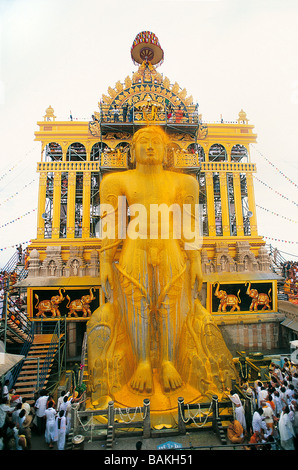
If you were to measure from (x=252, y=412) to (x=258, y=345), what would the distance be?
791cm

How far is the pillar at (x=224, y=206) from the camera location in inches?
632

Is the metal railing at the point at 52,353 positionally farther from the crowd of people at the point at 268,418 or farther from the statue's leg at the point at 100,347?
the crowd of people at the point at 268,418

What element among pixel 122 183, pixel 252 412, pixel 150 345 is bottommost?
pixel 252 412

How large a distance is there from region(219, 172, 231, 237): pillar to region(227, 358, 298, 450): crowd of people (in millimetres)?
9533

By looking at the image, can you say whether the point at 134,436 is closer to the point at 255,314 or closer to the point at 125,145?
the point at 255,314

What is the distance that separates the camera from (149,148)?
7.90 m

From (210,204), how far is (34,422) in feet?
43.1

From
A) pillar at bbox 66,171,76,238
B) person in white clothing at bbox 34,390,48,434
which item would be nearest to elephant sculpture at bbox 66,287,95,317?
pillar at bbox 66,171,76,238

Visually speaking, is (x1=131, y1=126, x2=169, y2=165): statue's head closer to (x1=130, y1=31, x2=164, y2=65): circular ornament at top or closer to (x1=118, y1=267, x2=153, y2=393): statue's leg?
(x1=118, y1=267, x2=153, y2=393): statue's leg

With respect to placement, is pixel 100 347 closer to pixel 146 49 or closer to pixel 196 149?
pixel 196 149

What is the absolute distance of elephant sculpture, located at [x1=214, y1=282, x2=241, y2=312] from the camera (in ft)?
44.3

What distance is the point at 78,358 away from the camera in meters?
13.0

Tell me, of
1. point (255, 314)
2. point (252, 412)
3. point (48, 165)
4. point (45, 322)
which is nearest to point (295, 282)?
point (255, 314)

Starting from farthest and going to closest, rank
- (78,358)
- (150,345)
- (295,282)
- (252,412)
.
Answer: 1. (295,282)
2. (78,358)
3. (150,345)
4. (252,412)
